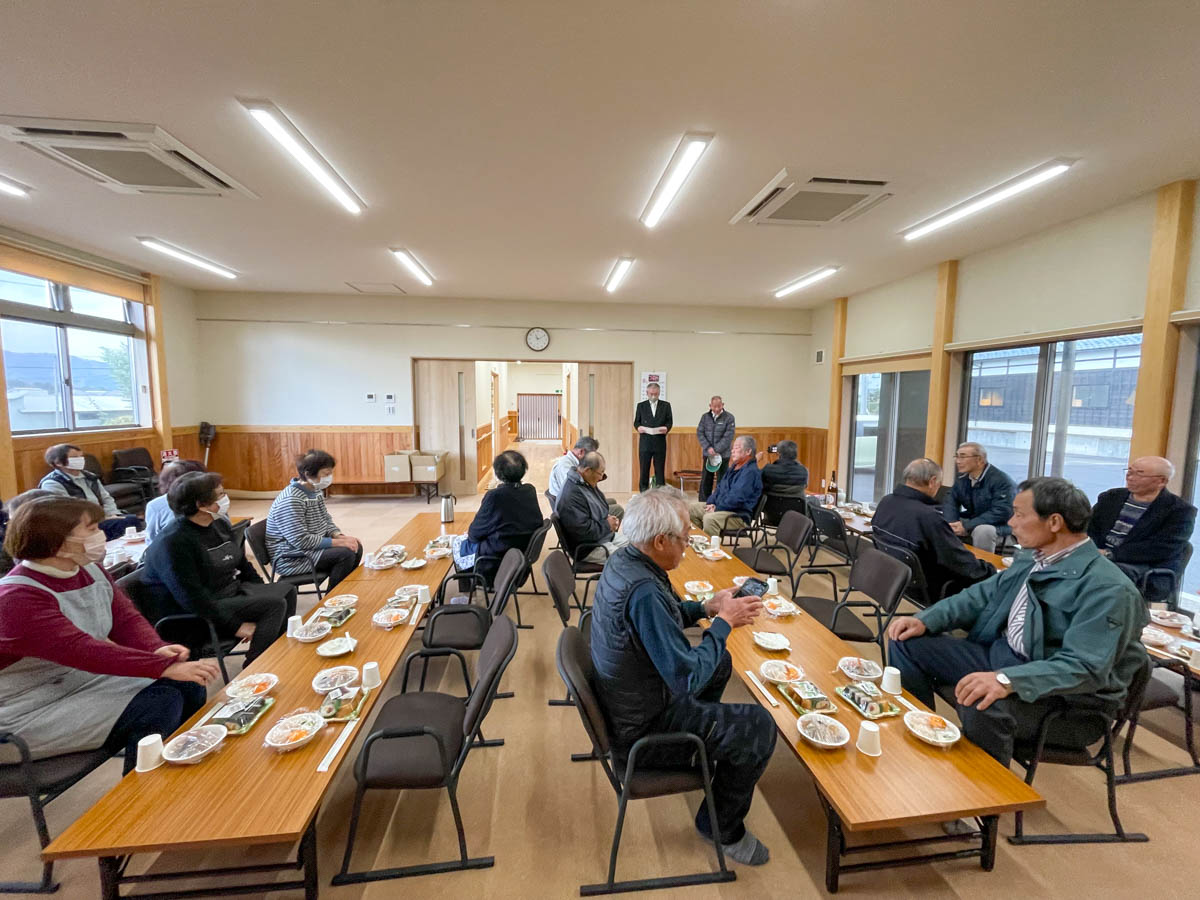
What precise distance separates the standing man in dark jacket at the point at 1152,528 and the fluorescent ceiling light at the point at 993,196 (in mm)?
1983

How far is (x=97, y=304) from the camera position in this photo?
6.12m

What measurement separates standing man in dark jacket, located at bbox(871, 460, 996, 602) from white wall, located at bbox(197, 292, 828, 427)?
5.31m

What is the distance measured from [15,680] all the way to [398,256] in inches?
194

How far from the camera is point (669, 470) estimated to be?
350 inches

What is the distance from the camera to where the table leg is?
1.76 meters

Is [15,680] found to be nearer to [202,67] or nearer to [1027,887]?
[202,67]

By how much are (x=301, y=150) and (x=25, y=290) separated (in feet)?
14.9

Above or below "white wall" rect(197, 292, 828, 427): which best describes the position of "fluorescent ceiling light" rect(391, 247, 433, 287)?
above

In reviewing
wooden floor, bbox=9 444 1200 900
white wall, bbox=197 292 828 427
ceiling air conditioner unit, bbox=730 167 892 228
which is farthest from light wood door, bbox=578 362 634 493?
wooden floor, bbox=9 444 1200 900

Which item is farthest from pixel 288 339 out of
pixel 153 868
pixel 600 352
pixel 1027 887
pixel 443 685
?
pixel 1027 887

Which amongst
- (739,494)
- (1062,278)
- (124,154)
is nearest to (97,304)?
(124,154)

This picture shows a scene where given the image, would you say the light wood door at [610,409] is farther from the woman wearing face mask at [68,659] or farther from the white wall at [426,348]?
the woman wearing face mask at [68,659]

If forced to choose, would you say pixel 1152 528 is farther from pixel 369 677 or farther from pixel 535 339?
pixel 535 339

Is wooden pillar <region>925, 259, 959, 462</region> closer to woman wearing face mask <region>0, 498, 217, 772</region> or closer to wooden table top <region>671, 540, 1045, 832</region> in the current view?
wooden table top <region>671, 540, 1045, 832</region>
